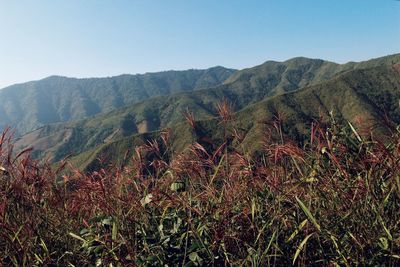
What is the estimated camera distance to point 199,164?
10.3 feet

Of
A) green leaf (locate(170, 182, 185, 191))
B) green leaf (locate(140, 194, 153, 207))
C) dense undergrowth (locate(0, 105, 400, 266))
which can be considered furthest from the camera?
green leaf (locate(170, 182, 185, 191))

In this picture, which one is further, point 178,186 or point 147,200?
point 178,186

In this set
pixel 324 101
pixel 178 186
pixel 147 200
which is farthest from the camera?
pixel 324 101

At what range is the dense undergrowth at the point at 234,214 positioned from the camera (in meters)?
2.41

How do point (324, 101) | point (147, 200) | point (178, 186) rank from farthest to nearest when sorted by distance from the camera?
point (324, 101) < point (178, 186) < point (147, 200)

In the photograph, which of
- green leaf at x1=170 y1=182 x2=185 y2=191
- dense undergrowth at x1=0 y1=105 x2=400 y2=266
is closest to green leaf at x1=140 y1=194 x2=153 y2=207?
dense undergrowth at x1=0 y1=105 x2=400 y2=266

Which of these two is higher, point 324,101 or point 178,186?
point 178,186

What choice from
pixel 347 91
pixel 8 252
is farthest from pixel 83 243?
pixel 347 91

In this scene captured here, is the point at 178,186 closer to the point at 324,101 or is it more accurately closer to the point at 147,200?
the point at 147,200

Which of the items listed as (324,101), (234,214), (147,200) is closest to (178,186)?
(147,200)

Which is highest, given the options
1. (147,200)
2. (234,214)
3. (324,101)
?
(147,200)

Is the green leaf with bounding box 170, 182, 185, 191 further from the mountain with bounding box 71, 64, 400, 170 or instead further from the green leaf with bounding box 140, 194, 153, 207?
the mountain with bounding box 71, 64, 400, 170

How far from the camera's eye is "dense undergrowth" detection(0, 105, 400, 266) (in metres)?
2.41

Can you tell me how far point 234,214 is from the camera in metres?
2.95
